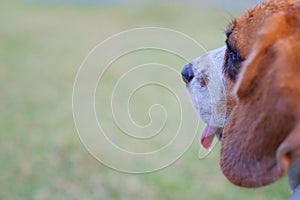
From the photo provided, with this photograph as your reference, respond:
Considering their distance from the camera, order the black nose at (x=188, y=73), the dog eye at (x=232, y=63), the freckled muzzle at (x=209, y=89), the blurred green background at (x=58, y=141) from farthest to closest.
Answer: the blurred green background at (x=58, y=141), the black nose at (x=188, y=73), the freckled muzzle at (x=209, y=89), the dog eye at (x=232, y=63)

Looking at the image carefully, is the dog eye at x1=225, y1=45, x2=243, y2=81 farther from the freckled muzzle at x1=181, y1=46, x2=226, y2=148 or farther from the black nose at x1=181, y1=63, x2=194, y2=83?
the black nose at x1=181, y1=63, x2=194, y2=83

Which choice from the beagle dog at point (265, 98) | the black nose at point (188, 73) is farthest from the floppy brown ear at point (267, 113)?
the black nose at point (188, 73)

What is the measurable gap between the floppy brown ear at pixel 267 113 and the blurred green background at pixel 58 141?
0.58 meters

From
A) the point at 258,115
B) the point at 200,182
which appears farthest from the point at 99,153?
the point at 258,115

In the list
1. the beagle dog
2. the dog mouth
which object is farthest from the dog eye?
the dog mouth

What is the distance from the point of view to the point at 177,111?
14.1 feet

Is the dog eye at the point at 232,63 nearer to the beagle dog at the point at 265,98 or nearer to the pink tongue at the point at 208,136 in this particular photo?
the beagle dog at the point at 265,98

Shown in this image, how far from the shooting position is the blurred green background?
3.22 meters

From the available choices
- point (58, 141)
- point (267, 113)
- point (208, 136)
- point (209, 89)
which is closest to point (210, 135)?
point (208, 136)

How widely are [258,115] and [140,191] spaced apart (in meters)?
2.02

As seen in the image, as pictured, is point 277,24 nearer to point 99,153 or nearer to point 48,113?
point 99,153

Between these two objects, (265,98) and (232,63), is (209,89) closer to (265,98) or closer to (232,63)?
(232,63)

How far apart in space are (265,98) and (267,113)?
32mm

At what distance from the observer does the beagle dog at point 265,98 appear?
3.92 ft
